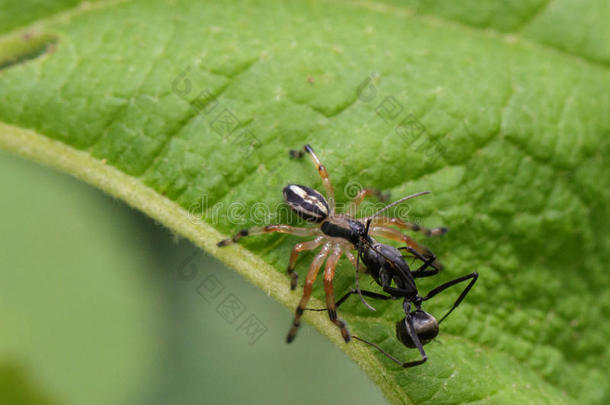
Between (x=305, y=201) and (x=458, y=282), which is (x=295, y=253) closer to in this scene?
(x=305, y=201)

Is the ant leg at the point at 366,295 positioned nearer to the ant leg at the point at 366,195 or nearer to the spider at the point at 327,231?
the spider at the point at 327,231

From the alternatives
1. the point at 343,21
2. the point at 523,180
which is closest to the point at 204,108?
the point at 343,21

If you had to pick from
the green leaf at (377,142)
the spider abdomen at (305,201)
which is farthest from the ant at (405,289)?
the spider abdomen at (305,201)

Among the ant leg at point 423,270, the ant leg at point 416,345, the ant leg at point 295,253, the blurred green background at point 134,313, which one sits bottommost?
the blurred green background at point 134,313

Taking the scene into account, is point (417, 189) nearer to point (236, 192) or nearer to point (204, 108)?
point (236, 192)

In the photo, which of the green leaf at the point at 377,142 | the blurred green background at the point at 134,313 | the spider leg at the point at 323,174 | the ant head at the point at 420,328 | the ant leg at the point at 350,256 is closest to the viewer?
the ant head at the point at 420,328

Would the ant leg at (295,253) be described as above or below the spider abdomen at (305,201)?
below
